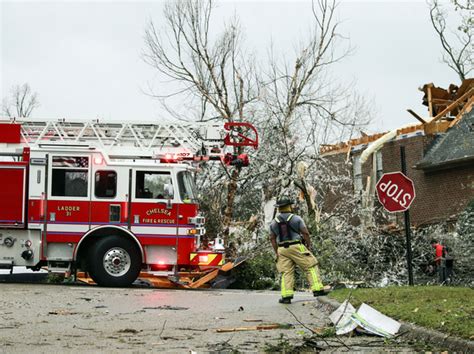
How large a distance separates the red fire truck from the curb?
319 inches

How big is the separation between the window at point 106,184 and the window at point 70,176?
24cm

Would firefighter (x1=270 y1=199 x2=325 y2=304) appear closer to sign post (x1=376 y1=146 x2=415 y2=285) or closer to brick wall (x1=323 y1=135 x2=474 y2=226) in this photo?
sign post (x1=376 y1=146 x2=415 y2=285)

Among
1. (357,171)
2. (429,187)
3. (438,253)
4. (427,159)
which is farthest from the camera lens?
(357,171)

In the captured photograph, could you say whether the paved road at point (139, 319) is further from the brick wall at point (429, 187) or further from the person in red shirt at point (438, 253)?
the brick wall at point (429, 187)

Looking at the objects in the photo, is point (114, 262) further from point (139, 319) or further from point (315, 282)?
point (139, 319)

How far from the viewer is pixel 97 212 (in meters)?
15.5

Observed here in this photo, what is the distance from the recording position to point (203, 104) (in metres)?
26.0

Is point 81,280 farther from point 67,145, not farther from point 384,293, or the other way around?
point 384,293

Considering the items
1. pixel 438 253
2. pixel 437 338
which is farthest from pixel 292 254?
pixel 438 253

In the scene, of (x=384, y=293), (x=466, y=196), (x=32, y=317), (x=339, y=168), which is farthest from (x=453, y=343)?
(x=339, y=168)

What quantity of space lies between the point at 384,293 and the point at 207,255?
5372 mm

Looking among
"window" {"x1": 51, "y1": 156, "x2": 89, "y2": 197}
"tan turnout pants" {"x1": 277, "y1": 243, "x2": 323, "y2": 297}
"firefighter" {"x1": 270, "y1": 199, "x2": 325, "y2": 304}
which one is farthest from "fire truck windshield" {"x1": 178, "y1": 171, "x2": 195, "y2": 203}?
"tan turnout pants" {"x1": 277, "y1": 243, "x2": 323, "y2": 297}

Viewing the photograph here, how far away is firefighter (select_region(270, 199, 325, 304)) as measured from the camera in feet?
39.5

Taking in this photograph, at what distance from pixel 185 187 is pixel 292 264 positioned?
437cm
